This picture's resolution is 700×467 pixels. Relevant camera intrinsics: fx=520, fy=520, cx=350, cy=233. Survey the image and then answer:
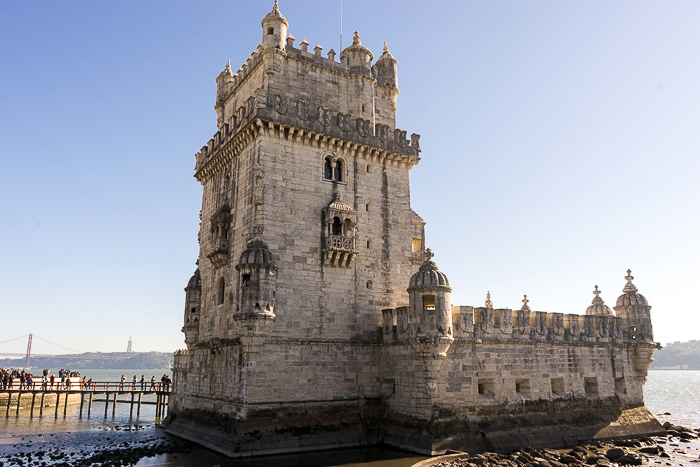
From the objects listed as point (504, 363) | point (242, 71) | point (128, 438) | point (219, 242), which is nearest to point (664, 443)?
point (504, 363)

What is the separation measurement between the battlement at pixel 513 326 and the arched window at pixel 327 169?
7.72 metres

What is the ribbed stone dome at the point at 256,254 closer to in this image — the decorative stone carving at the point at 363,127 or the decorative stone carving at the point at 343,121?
the decorative stone carving at the point at 343,121

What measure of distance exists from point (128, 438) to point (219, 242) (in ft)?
39.4

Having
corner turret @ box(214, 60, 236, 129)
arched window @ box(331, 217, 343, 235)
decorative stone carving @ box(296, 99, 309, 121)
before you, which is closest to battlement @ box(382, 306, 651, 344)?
arched window @ box(331, 217, 343, 235)

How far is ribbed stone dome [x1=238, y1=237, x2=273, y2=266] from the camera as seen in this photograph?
933 inches

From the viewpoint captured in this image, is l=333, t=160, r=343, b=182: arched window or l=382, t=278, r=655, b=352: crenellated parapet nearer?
l=382, t=278, r=655, b=352: crenellated parapet

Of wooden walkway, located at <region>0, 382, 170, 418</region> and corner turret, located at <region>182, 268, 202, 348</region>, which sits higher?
corner turret, located at <region>182, 268, 202, 348</region>

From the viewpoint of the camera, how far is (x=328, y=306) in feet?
84.4

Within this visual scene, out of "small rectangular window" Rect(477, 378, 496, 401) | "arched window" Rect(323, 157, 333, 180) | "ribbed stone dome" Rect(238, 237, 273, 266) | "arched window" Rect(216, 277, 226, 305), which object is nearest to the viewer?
"ribbed stone dome" Rect(238, 237, 273, 266)

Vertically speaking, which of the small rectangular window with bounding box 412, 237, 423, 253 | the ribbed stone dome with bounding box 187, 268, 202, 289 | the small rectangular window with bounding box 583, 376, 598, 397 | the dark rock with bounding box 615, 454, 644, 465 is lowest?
the dark rock with bounding box 615, 454, 644, 465

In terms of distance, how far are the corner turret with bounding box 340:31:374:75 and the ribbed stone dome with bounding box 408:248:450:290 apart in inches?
492

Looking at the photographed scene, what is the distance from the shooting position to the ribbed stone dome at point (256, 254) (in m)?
23.7

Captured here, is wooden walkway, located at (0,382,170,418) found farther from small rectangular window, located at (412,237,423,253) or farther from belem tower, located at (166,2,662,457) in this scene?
small rectangular window, located at (412,237,423,253)

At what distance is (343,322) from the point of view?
1022 inches
